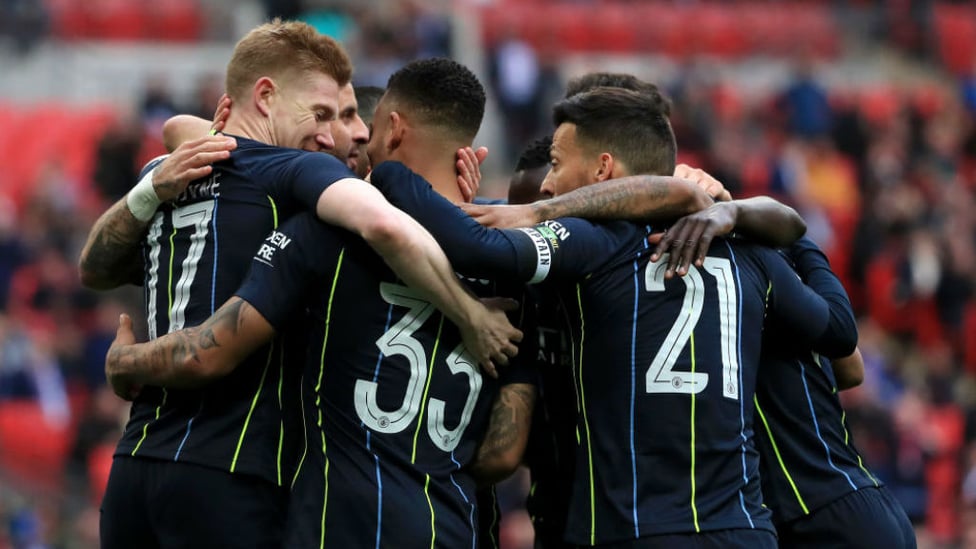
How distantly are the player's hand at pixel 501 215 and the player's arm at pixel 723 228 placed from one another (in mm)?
458

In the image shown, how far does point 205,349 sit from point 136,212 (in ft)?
2.35

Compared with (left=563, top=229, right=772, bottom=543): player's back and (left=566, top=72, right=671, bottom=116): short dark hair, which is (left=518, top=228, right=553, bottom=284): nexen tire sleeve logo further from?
(left=566, top=72, right=671, bottom=116): short dark hair

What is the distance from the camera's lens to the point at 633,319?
4762 millimetres

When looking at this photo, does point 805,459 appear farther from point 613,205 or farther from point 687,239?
point 613,205

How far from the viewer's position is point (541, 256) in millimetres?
4648

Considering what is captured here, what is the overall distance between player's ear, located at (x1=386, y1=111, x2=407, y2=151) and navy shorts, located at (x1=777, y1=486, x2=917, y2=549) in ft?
6.52

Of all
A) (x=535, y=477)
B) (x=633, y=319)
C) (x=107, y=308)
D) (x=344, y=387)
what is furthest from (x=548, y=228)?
(x=107, y=308)

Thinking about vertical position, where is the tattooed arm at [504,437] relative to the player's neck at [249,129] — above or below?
below

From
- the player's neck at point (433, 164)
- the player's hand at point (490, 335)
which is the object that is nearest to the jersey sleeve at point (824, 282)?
the player's hand at point (490, 335)

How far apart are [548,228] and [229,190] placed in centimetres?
114

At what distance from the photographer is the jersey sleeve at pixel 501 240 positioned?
464 cm

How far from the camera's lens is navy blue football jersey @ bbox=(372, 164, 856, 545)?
4637 millimetres

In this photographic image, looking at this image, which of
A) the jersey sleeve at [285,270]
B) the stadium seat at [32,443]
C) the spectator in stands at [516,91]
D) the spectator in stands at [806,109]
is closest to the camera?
the jersey sleeve at [285,270]

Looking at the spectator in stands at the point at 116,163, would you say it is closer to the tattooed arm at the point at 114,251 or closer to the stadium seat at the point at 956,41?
the tattooed arm at the point at 114,251
